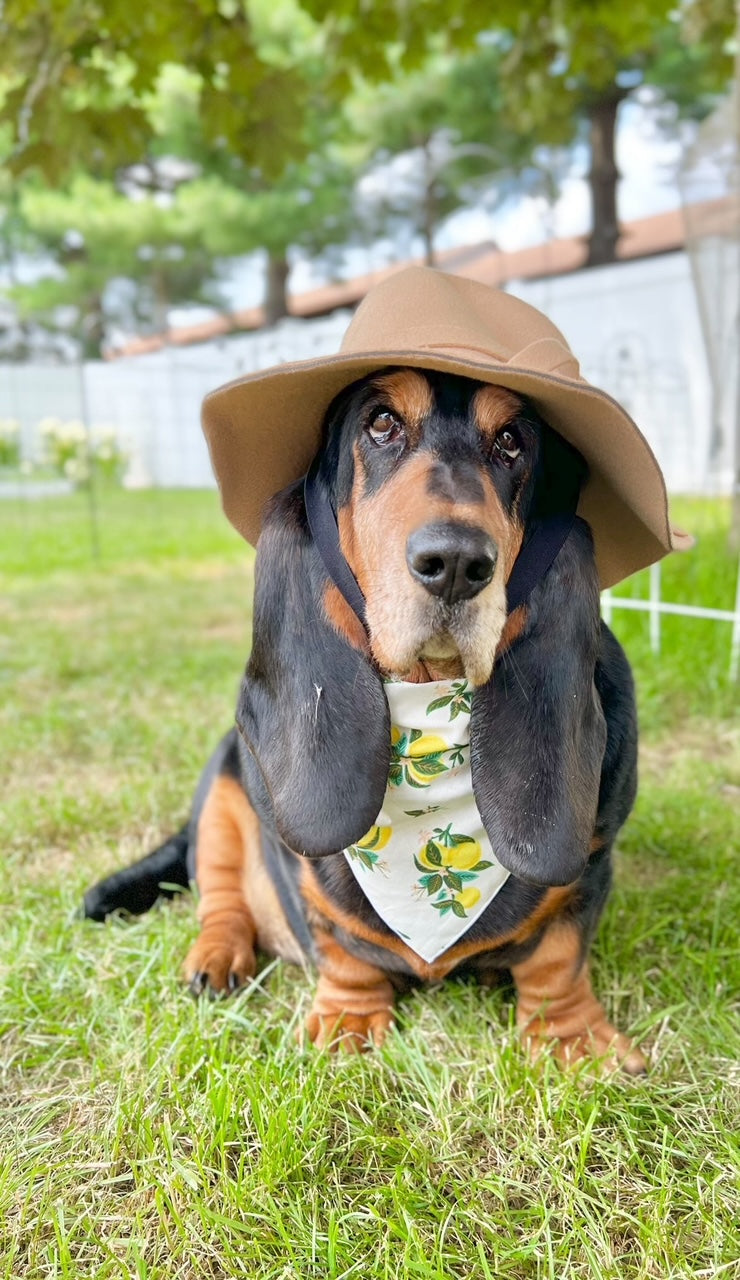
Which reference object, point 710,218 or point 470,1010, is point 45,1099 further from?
point 710,218

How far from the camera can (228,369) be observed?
1491 centimetres

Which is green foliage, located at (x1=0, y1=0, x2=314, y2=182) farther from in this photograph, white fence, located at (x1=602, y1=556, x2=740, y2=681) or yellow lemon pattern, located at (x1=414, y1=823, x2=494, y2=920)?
yellow lemon pattern, located at (x1=414, y1=823, x2=494, y2=920)

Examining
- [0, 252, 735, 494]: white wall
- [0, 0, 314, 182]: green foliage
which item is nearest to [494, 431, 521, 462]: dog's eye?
[0, 0, 314, 182]: green foliage

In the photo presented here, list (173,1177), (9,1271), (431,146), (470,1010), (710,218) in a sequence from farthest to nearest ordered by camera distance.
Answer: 1. (431,146)
2. (710,218)
3. (470,1010)
4. (173,1177)
5. (9,1271)

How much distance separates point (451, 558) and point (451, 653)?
8.4 inches

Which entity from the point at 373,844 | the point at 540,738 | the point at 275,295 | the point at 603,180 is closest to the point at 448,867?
the point at 373,844

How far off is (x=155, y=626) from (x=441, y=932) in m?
5.05

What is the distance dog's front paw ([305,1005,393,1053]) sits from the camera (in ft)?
6.59

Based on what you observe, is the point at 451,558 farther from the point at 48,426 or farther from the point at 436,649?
the point at 48,426

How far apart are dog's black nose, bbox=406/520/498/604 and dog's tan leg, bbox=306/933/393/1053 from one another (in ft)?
3.01

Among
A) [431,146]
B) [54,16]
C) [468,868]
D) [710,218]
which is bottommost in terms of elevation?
[468,868]

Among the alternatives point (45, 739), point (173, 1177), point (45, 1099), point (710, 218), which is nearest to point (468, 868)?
point (173, 1177)

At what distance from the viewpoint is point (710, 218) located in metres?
4.64

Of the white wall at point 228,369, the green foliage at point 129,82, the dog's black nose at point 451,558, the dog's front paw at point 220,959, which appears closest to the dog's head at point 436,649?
the dog's black nose at point 451,558
